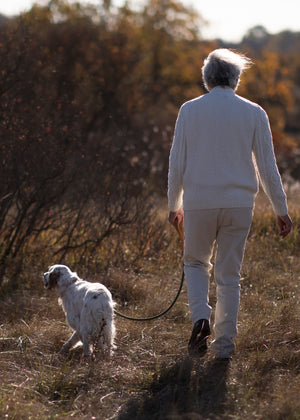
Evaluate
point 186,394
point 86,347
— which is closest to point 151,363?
point 86,347

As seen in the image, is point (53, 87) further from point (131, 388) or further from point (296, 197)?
point (131, 388)

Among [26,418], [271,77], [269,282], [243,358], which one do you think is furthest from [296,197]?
[271,77]

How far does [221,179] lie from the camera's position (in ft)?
13.4

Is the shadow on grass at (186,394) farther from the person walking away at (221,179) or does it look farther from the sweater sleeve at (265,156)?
the sweater sleeve at (265,156)

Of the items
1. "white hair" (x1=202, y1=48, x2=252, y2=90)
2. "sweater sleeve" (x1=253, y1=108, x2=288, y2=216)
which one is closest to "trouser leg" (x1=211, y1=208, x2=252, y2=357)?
"sweater sleeve" (x1=253, y1=108, x2=288, y2=216)

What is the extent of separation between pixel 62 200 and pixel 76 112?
1172 millimetres

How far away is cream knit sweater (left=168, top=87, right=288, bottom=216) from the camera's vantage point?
4102 millimetres

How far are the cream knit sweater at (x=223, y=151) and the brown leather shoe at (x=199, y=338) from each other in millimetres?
833

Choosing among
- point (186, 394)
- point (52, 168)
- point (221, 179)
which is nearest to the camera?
point (186, 394)

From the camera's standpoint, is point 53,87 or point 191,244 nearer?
point 191,244

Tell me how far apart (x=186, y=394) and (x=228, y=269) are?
945 millimetres

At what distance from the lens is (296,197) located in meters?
11.0

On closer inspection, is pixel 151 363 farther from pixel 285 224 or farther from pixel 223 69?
pixel 223 69

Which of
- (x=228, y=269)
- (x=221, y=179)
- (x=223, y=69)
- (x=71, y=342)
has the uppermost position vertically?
(x=223, y=69)
